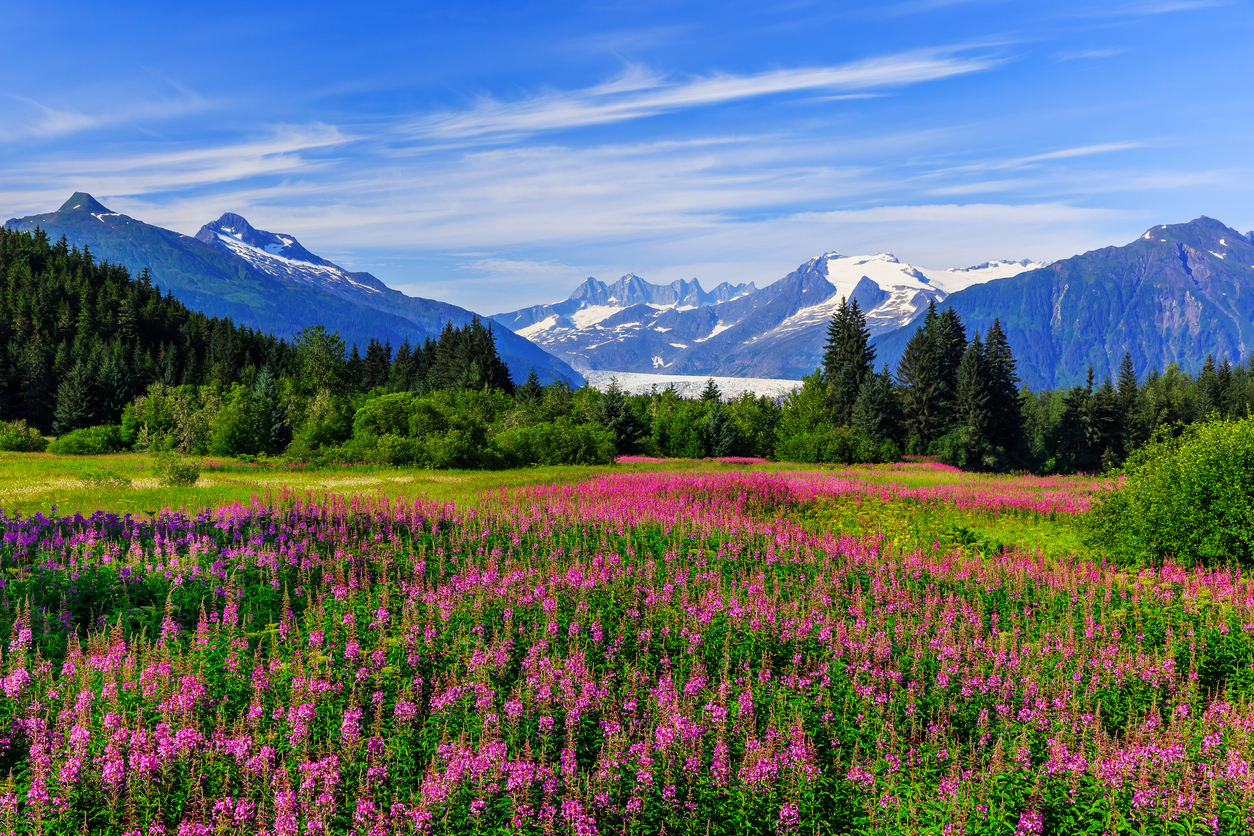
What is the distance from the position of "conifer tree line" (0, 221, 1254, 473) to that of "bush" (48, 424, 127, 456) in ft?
0.65

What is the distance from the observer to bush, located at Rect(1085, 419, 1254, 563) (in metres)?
13.9

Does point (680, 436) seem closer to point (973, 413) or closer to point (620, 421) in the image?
point (620, 421)

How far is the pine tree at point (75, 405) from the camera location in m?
84.2

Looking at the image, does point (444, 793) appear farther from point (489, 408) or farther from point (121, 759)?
point (489, 408)

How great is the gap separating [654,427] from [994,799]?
52295 millimetres

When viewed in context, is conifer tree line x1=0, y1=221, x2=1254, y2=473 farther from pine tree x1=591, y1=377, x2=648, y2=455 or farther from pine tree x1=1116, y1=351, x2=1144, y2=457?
pine tree x1=1116, y1=351, x2=1144, y2=457

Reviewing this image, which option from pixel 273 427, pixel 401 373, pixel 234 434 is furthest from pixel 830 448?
pixel 401 373

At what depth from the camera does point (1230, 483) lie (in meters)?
14.0

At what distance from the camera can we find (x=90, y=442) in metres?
54.3

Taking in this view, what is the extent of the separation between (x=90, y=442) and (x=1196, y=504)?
67.4 metres

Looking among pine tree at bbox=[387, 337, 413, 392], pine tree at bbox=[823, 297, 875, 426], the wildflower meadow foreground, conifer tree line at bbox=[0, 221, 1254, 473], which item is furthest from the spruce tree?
pine tree at bbox=[387, 337, 413, 392]

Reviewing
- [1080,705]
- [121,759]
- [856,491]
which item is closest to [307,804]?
[121,759]

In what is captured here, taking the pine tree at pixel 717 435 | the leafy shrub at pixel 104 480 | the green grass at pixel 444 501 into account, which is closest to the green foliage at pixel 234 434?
the green grass at pixel 444 501

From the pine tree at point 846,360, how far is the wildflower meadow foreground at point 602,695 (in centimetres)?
A: 6758
